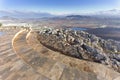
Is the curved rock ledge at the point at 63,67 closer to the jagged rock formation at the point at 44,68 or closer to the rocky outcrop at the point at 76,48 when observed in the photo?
the jagged rock formation at the point at 44,68

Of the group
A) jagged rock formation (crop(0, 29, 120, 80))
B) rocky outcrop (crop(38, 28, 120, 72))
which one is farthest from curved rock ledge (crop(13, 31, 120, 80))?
rocky outcrop (crop(38, 28, 120, 72))

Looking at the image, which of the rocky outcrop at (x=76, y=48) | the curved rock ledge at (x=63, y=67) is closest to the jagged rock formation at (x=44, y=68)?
the curved rock ledge at (x=63, y=67)

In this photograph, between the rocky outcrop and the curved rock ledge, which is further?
the rocky outcrop

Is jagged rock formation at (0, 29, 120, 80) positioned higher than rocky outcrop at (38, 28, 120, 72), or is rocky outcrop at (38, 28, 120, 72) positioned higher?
jagged rock formation at (0, 29, 120, 80)

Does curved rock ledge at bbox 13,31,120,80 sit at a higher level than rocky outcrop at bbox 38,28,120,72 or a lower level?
higher

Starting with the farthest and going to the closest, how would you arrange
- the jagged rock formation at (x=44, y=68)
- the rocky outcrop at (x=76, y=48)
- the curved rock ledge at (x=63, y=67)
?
the rocky outcrop at (x=76, y=48)
the curved rock ledge at (x=63, y=67)
the jagged rock formation at (x=44, y=68)

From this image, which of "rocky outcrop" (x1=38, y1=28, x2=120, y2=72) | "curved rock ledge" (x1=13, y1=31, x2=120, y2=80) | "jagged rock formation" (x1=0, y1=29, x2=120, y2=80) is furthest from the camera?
"rocky outcrop" (x1=38, y1=28, x2=120, y2=72)

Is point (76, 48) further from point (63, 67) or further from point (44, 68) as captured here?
point (44, 68)

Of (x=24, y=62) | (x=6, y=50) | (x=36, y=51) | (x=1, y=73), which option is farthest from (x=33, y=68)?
(x=6, y=50)

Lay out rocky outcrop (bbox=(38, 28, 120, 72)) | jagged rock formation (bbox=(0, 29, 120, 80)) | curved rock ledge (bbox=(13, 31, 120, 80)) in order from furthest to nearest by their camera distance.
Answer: rocky outcrop (bbox=(38, 28, 120, 72)), curved rock ledge (bbox=(13, 31, 120, 80)), jagged rock formation (bbox=(0, 29, 120, 80))

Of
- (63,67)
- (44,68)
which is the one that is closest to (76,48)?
(63,67)

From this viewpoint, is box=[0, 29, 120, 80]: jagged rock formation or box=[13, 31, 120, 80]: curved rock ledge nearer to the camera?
box=[0, 29, 120, 80]: jagged rock formation

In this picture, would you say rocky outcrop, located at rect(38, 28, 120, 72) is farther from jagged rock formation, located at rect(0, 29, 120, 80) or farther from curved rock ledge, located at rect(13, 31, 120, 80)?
jagged rock formation, located at rect(0, 29, 120, 80)
